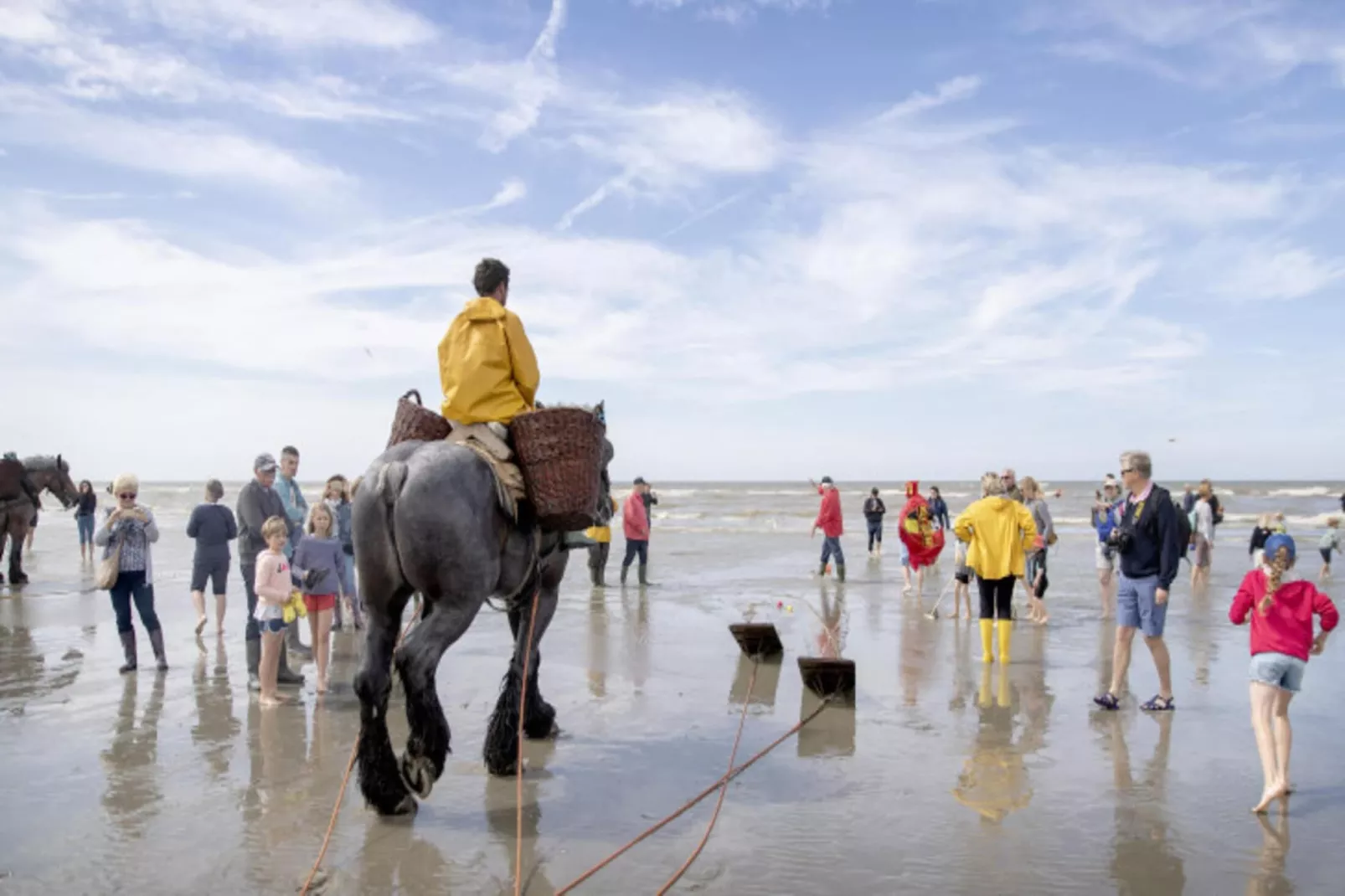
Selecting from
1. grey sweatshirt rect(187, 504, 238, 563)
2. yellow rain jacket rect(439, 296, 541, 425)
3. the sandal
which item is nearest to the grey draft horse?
yellow rain jacket rect(439, 296, 541, 425)

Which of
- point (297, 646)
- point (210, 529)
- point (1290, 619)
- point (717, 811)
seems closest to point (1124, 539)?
point (1290, 619)

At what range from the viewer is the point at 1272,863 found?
4516 millimetres

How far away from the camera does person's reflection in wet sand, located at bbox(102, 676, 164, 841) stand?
5.08m

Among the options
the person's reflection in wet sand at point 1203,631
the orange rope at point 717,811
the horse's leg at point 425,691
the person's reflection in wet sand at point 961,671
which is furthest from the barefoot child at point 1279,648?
the horse's leg at point 425,691

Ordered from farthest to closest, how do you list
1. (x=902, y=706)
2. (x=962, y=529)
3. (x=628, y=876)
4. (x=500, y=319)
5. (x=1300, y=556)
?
(x=1300, y=556) < (x=962, y=529) < (x=902, y=706) < (x=500, y=319) < (x=628, y=876)

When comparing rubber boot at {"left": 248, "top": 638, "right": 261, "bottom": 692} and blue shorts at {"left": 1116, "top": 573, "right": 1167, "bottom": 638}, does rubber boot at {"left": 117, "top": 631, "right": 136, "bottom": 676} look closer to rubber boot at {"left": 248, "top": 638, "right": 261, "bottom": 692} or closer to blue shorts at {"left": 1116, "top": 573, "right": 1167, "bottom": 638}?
rubber boot at {"left": 248, "top": 638, "right": 261, "bottom": 692}

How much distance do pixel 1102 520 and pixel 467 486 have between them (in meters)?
11.5

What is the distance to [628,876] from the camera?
4352mm

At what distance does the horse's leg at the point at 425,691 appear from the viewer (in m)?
5.00

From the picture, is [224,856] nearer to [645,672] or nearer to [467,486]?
[467,486]

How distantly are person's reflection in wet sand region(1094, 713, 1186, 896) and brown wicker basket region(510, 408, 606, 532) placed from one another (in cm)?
333

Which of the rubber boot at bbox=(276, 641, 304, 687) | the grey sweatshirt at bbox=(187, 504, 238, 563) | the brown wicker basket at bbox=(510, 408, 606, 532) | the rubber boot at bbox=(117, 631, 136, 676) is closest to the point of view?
the brown wicker basket at bbox=(510, 408, 606, 532)

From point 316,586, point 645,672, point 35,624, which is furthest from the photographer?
point 35,624

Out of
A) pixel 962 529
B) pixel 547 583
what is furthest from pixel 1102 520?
pixel 547 583
